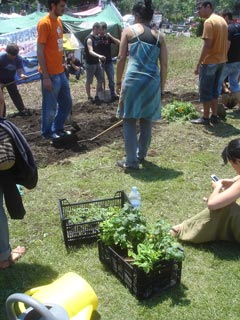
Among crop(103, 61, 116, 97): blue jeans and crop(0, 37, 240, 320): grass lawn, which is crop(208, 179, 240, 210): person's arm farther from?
crop(103, 61, 116, 97): blue jeans

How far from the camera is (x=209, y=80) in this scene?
704cm

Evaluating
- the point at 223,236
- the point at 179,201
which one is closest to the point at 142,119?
the point at 179,201

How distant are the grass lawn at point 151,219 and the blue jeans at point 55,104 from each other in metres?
0.94

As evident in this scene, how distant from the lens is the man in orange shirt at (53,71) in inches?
227

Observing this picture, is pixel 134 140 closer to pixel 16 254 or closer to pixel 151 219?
pixel 151 219

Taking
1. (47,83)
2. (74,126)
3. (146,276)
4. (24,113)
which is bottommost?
(24,113)

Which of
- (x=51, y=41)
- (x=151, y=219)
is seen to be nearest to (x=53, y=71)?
(x=51, y=41)

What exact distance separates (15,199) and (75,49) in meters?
13.6

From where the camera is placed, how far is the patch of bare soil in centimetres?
614

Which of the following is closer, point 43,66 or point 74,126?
point 43,66

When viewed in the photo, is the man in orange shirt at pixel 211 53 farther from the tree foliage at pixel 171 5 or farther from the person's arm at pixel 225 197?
the tree foliage at pixel 171 5

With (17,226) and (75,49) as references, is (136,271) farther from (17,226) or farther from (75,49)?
(75,49)

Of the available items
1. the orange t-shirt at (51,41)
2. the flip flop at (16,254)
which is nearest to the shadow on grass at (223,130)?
the orange t-shirt at (51,41)

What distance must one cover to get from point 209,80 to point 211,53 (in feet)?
1.55
